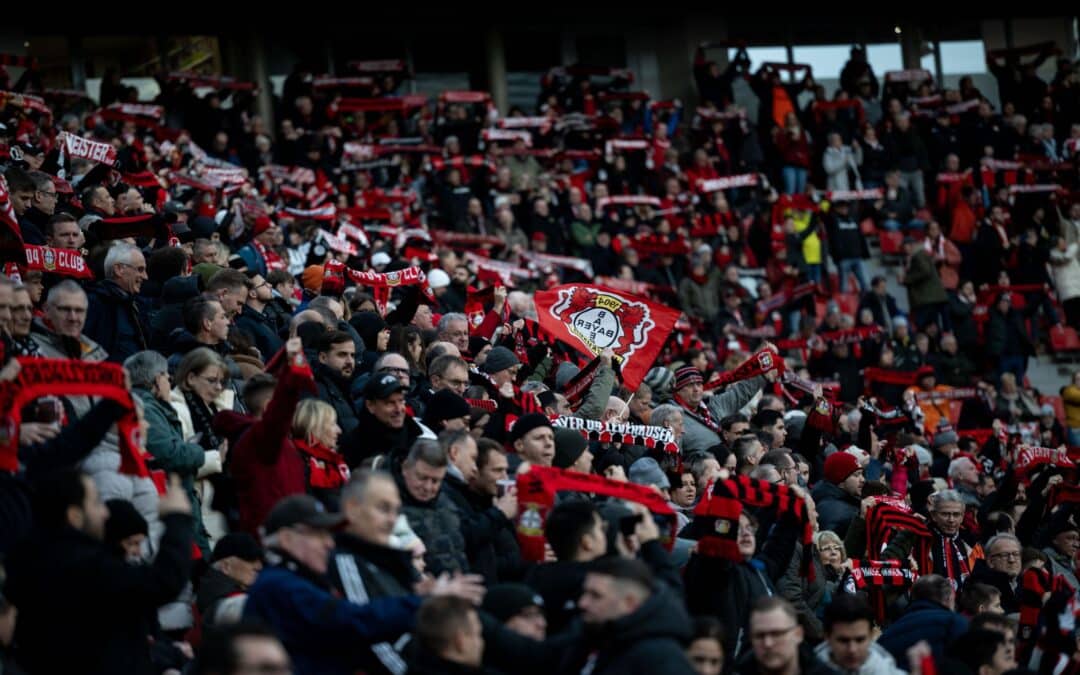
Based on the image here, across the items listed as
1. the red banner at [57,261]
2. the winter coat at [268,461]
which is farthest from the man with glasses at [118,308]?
the winter coat at [268,461]

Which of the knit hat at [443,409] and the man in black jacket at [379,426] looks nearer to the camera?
the man in black jacket at [379,426]

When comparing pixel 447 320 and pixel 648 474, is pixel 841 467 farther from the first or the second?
pixel 447 320

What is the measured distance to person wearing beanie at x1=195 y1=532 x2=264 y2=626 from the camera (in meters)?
7.48

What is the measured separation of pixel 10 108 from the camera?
653 inches

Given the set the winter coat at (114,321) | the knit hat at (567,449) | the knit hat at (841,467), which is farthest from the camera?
the knit hat at (841,467)

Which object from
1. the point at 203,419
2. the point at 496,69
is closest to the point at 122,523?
the point at 203,419

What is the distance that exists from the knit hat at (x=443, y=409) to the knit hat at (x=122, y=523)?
98.8 inches

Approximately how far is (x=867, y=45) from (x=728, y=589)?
80.0 feet

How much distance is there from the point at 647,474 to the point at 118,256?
313 centimetres

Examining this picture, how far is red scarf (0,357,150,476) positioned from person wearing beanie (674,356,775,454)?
5.12m

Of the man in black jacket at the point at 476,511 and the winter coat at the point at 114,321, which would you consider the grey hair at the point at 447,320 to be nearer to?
the winter coat at the point at 114,321

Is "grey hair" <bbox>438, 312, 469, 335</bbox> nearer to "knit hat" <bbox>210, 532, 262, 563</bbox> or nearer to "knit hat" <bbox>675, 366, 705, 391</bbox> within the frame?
"knit hat" <bbox>675, 366, 705, 391</bbox>

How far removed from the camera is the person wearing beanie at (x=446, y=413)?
360 inches

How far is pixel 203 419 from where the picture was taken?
859cm
